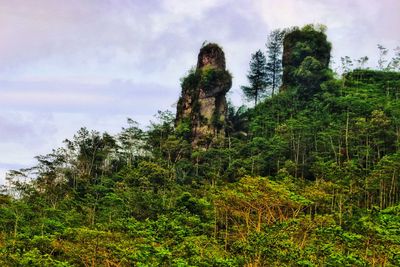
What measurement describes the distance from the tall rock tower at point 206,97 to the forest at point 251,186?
1381 mm

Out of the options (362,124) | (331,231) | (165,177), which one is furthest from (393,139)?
(331,231)

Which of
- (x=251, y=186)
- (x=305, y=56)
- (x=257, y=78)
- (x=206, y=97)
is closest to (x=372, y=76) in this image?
(x=305, y=56)

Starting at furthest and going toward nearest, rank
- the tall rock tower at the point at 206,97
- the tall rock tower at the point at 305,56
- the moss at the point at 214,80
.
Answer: the tall rock tower at the point at 305,56, the moss at the point at 214,80, the tall rock tower at the point at 206,97

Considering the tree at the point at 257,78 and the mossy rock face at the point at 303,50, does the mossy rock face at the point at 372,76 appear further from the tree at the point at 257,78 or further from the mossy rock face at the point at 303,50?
the tree at the point at 257,78

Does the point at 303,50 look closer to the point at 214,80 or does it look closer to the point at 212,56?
the point at 212,56

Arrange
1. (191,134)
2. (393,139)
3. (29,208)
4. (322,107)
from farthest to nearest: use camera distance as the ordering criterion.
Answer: (191,134)
(322,107)
(393,139)
(29,208)

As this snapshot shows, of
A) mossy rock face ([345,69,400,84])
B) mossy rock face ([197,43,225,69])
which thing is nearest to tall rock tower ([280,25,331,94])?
mossy rock face ([345,69,400,84])

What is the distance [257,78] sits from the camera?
7244cm

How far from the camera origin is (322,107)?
55.8 m

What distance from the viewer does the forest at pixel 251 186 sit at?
72.7 feet

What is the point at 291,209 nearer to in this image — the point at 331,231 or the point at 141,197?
the point at 331,231

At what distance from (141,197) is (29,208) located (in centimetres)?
1023

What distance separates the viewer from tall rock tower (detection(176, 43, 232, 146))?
60.6m

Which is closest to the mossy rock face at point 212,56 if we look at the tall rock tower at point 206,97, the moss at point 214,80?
the tall rock tower at point 206,97
